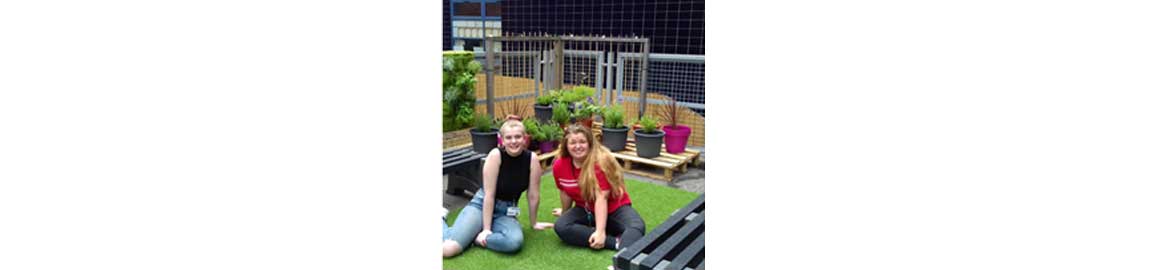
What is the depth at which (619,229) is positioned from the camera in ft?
11.8

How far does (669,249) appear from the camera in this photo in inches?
106

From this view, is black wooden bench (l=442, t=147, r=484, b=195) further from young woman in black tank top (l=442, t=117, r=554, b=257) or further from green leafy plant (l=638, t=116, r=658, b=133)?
green leafy plant (l=638, t=116, r=658, b=133)

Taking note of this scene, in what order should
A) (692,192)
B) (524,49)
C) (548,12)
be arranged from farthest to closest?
(548,12), (524,49), (692,192)

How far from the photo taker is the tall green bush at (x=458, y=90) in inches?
250

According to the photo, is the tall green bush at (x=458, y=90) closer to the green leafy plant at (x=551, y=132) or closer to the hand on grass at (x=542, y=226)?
the green leafy plant at (x=551, y=132)

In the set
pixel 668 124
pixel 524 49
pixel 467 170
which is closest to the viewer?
pixel 467 170

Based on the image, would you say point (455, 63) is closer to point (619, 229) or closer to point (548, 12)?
point (548, 12)

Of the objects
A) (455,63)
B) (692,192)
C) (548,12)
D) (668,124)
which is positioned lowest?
(692,192)

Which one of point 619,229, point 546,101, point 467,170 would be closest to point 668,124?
point 546,101

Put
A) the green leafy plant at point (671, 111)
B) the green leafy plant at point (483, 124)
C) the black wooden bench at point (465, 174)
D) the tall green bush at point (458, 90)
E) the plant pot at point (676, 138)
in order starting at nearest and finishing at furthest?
1. the black wooden bench at point (465, 174)
2. the green leafy plant at point (483, 124)
3. the plant pot at point (676, 138)
4. the green leafy plant at point (671, 111)
5. the tall green bush at point (458, 90)

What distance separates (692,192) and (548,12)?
14.0 ft

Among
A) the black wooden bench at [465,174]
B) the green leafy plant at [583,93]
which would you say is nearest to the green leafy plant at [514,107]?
the green leafy plant at [583,93]

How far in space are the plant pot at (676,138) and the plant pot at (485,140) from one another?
4.82 ft

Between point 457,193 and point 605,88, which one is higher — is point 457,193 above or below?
below
